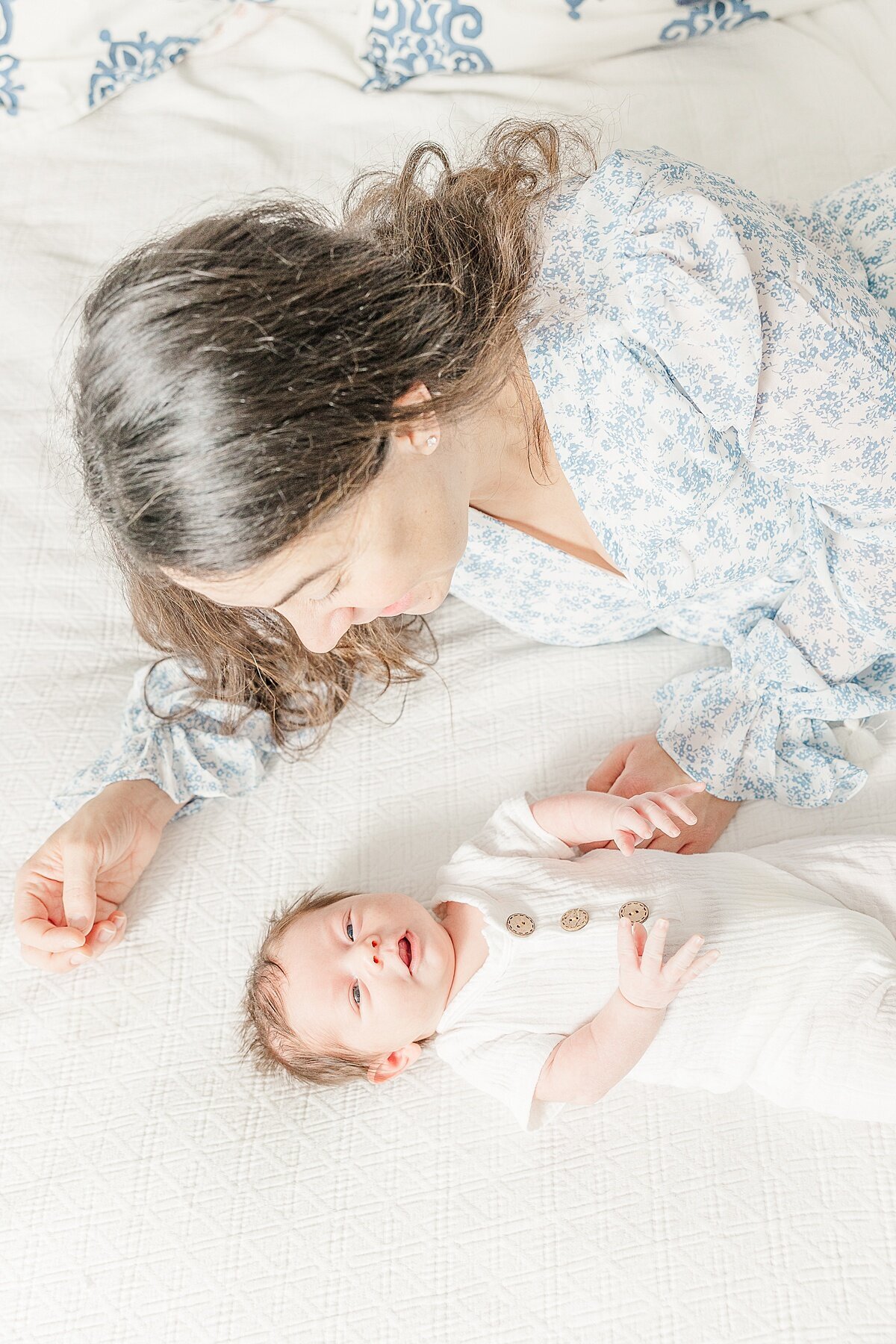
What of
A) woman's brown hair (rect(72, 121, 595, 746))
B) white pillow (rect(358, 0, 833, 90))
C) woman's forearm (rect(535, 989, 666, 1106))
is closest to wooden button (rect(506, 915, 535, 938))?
woman's forearm (rect(535, 989, 666, 1106))

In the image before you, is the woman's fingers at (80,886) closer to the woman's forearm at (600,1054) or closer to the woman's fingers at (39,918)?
the woman's fingers at (39,918)

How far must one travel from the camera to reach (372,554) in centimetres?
83

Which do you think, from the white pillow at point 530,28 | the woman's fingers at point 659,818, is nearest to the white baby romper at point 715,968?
the woman's fingers at point 659,818

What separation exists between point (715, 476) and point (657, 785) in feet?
1.16

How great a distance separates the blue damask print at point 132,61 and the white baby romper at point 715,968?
129 centimetres

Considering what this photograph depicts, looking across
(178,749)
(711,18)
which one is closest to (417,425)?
(178,749)

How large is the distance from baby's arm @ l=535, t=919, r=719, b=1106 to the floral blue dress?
0.98 feet

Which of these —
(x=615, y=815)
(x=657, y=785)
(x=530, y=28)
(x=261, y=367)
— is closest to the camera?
(x=261, y=367)

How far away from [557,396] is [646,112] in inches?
30.5

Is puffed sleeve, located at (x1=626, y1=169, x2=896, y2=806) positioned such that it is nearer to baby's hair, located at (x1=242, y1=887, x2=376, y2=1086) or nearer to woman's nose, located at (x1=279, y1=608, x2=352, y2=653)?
woman's nose, located at (x1=279, y1=608, x2=352, y2=653)

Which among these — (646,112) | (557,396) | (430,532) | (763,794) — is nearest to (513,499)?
(557,396)

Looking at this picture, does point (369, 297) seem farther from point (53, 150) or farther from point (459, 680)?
point (53, 150)

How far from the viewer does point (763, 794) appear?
1216 millimetres

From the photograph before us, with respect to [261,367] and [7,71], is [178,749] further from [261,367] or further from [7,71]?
[7,71]
